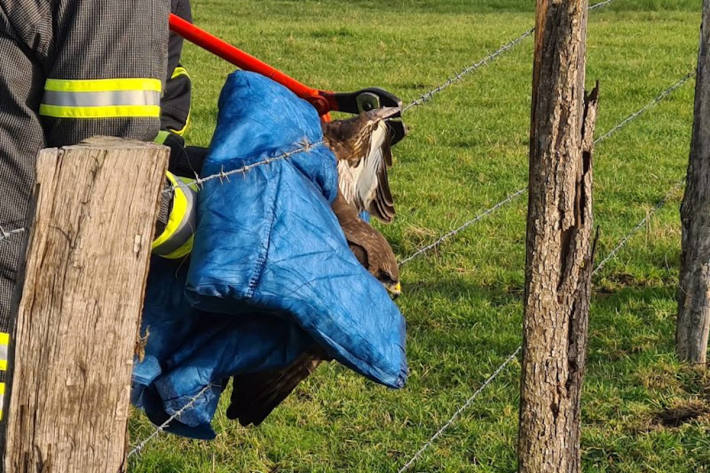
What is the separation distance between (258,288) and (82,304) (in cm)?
57

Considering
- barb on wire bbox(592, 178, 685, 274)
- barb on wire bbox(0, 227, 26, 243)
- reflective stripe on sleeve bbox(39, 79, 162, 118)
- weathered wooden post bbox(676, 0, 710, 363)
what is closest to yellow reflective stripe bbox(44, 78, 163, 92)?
reflective stripe on sleeve bbox(39, 79, 162, 118)

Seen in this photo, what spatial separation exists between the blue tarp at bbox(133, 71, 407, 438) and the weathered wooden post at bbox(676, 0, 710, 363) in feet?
8.13

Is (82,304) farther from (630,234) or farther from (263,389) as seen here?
(630,234)

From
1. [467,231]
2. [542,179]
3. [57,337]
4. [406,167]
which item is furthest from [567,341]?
[406,167]

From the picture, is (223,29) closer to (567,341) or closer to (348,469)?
(348,469)

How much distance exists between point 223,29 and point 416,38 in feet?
9.14

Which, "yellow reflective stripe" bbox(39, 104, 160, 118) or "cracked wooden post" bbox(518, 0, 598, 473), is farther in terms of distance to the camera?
"cracked wooden post" bbox(518, 0, 598, 473)

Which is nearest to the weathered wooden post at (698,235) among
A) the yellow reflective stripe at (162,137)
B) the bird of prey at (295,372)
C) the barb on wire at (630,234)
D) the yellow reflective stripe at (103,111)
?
the barb on wire at (630,234)

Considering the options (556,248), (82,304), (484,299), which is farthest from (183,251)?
(484,299)

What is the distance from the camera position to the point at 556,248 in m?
2.82

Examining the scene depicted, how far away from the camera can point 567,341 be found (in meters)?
2.87

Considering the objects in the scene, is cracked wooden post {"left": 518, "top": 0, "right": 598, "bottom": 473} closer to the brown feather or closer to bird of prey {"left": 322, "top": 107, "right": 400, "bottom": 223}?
bird of prey {"left": 322, "top": 107, "right": 400, "bottom": 223}

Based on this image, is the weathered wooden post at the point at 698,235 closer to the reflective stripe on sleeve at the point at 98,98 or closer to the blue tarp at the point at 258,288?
the blue tarp at the point at 258,288

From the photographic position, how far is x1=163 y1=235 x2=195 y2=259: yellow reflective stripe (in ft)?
8.00
